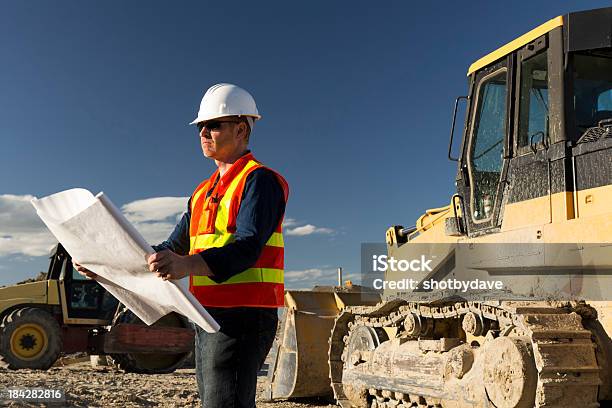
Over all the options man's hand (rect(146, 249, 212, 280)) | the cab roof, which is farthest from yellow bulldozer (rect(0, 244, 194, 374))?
man's hand (rect(146, 249, 212, 280))

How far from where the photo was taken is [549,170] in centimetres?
546

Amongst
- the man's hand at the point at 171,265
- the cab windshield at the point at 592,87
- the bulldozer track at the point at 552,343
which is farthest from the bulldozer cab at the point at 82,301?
the man's hand at the point at 171,265

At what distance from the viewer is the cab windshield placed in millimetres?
5535

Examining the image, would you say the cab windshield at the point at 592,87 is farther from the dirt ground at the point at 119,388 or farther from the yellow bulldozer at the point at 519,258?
the dirt ground at the point at 119,388

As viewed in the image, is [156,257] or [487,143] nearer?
[156,257]

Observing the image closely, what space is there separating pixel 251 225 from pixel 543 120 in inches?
137

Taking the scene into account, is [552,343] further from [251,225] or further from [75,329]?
[75,329]

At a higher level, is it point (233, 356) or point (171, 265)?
point (171, 265)

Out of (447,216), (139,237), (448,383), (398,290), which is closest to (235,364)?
(139,237)

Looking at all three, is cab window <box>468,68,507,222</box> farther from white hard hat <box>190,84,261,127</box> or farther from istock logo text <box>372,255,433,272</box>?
white hard hat <box>190,84,261,127</box>

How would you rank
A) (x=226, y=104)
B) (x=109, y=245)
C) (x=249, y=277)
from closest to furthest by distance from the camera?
(x=109, y=245)
(x=249, y=277)
(x=226, y=104)

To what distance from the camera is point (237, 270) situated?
115 inches

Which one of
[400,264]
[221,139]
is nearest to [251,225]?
[221,139]

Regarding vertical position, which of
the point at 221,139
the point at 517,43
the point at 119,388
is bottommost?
the point at 119,388
